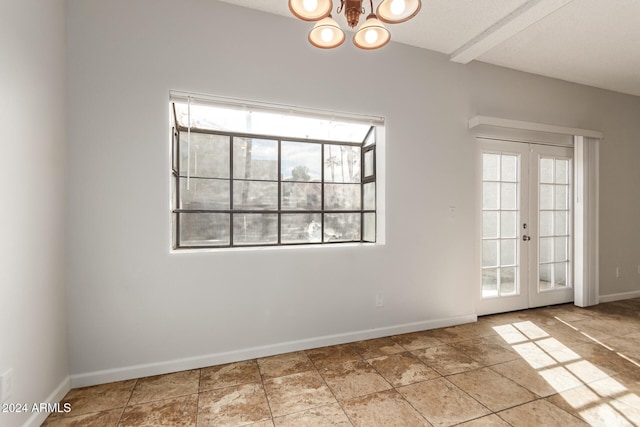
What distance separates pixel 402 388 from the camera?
6.68 feet

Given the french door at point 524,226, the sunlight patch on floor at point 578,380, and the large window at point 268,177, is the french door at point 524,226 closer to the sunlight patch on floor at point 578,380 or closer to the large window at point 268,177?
the sunlight patch on floor at point 578,380

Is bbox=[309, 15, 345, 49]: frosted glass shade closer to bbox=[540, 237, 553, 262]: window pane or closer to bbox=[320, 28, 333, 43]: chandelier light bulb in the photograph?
bbox=[320, 28, 333, 43]: chandelier light bulb

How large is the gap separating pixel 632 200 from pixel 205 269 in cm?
553

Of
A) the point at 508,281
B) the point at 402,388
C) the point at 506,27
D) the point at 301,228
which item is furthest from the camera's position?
the point at 508,281

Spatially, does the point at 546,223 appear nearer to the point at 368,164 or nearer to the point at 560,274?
the point at 560,274

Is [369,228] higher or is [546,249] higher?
[369,228]

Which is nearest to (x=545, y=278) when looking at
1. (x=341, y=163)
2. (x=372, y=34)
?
(x=341, y=163)

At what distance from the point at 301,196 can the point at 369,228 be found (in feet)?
2.53

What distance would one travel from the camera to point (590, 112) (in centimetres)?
392

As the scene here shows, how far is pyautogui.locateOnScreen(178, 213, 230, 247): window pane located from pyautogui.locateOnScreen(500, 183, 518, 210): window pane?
304 cm

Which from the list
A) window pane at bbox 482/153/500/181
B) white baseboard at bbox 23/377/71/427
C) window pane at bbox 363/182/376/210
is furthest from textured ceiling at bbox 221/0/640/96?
white baseboard at bbox 23/377/71/427

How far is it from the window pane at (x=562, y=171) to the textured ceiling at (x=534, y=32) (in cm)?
103

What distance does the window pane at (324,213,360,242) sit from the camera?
Answer: 2990 millimetres

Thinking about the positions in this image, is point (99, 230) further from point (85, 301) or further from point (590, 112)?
point (590, 112)
